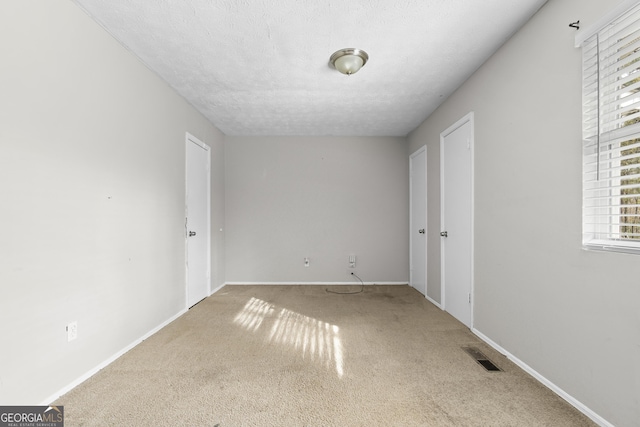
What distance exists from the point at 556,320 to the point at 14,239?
3141 mm

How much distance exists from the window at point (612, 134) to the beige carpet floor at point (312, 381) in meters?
1.04

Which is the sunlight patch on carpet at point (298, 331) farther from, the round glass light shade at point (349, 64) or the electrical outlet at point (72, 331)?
the round glass light shade at point (349, 64)

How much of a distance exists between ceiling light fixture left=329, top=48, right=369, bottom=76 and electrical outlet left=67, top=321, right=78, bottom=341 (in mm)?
2738

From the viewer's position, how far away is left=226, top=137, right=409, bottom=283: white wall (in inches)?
189

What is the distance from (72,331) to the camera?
1.83 m

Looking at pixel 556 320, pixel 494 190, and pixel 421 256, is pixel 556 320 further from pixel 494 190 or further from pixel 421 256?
pixel 421 256

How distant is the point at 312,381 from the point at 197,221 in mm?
2632

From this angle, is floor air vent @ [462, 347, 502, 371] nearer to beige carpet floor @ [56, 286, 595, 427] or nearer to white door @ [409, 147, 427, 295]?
beige carpet floor @ [56, 286, 595, 427]

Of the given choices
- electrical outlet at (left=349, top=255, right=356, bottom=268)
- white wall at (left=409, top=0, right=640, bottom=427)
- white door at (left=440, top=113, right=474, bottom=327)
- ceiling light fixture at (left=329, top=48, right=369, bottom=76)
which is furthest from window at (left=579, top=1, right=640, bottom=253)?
electrical outlet at (left=349, top=255, right=356, bottom=268)

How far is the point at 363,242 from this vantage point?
4.81 m

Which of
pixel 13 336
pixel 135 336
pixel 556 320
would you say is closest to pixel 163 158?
pixel 135 336

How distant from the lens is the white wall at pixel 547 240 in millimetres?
1433

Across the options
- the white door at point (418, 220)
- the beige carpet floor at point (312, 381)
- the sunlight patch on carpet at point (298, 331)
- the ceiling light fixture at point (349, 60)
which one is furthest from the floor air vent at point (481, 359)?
the ceiling light fixture at point (349, 60)

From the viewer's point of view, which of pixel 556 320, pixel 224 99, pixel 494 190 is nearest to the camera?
pixel 556 320
